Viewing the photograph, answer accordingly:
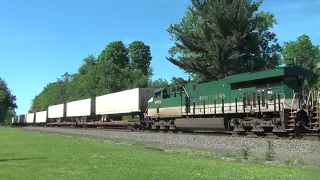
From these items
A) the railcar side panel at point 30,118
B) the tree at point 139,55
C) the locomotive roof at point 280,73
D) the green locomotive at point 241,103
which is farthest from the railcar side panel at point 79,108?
the tree at point 139,55

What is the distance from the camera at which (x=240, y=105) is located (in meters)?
24.6

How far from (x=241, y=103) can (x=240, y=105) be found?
0.16 m

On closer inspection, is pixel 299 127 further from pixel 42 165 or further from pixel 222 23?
pixel 222 23

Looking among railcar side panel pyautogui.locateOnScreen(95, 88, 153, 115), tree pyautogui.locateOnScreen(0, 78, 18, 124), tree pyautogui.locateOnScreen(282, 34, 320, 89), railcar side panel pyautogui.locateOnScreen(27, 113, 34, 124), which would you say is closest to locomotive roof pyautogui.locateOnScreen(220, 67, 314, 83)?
railcar side panel pyautogui.locateOnScreen(95, 88, 153, 115)

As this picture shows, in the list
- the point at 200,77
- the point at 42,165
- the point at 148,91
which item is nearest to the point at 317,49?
the point at 200,77

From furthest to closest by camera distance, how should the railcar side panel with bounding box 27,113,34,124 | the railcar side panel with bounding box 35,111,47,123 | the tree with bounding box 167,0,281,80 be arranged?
the railcar side panel with bounding box 27,113,34,124, the railcar side panel with bounding box 35,111,47,123, the tree with bounding box 167,0,281,80

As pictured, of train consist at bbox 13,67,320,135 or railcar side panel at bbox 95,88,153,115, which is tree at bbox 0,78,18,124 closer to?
railcar side panel at bbox 95,88,153,115

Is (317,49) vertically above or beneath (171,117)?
above

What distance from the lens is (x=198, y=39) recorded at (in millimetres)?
45812

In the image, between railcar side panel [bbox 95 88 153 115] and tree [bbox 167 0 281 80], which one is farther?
tree [bbox 167 0 281 80]

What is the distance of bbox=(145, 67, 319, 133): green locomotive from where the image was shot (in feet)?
70.5

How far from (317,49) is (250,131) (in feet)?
187

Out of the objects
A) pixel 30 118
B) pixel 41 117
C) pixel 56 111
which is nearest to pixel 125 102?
pixel 56 111

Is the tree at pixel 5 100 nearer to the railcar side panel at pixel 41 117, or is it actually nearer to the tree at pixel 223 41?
the railcar side panel at pixel 41 117
